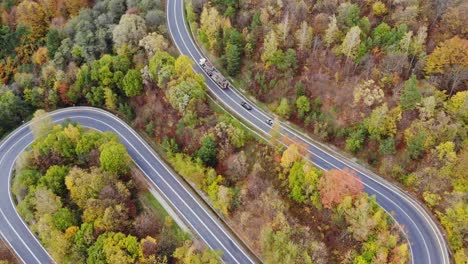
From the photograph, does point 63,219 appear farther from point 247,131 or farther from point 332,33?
point 332,33

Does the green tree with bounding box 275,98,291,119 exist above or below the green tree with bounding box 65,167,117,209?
above

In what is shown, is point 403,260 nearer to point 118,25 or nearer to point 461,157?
point 461,157

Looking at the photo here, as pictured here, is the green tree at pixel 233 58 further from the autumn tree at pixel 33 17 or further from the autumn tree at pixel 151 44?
the autumn tree at pixel 33 17

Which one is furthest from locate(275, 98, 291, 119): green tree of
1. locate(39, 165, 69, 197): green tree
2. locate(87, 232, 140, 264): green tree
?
locate(39, 165, 69, 197): green tree

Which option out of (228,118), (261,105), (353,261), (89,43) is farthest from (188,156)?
(89,43)

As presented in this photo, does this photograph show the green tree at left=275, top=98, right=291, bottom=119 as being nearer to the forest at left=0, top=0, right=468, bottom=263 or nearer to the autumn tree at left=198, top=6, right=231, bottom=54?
the forest at left=0, top=0, right=468, bottom=263

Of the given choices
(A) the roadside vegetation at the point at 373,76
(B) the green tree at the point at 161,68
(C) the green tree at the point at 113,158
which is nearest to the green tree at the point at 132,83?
(B) the green tree at the point at 161,68
